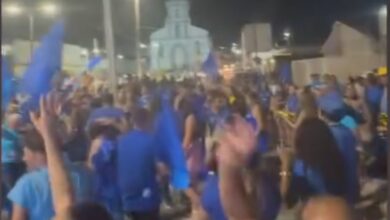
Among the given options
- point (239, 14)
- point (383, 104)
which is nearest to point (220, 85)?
point (239, 14)

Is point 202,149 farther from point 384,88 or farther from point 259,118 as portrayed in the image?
point 384,88

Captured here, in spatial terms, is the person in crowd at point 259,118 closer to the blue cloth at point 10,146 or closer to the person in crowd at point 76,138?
the person in crowd at point 76,138

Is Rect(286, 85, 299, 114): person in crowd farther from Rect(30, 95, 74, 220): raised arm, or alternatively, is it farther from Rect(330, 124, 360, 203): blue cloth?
Rect(30, 95, 74, 220): raised arm

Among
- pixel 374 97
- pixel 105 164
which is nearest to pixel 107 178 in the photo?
pixel 105 164

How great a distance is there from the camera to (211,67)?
63.4 inches

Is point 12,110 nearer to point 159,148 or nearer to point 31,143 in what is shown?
point 31,143

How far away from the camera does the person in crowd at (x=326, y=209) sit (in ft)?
5.35

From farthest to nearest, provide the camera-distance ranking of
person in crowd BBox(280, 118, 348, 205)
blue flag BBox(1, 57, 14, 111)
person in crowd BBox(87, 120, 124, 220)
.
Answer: person in crowd BBox(280, 118, 348, 205), person in crowd BBox(87, 120, 124, 220), blue flag BBox(1, 57, 14, 111)

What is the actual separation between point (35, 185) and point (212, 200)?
1.44 ft

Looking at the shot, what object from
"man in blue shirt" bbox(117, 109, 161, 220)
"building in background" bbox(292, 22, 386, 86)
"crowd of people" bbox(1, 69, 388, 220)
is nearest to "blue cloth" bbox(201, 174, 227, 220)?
"crowd of people" bbox(1, 69, 388, 220)

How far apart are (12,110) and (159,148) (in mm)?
366

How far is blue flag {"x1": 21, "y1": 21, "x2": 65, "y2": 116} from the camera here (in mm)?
1466

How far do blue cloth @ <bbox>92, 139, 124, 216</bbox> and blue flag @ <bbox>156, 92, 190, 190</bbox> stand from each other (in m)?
0.12

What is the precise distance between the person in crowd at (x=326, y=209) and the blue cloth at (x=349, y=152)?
0.03m
